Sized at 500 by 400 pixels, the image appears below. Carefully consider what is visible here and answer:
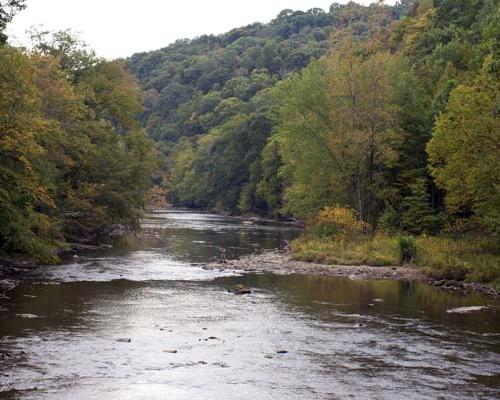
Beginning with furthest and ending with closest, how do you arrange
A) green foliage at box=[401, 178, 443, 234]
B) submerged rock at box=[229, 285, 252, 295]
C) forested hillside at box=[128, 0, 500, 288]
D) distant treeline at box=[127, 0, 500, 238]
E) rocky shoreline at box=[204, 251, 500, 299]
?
green foliage at box=[401, 178, 443, 234]
distant treeline at box=[127, 0, 500, 238]
forested hillside at box=[128, 0, 500, 288]
rocky shoreline at box=[204, 251, 500, 299]
submerged rock at box=[229, 285, 252, 295]

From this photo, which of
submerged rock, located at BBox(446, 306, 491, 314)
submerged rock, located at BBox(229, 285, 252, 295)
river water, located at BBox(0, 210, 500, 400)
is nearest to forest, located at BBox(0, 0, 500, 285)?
river water, located at BBox(0, 210, 500, 400)

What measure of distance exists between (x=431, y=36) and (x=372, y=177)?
1030 inches

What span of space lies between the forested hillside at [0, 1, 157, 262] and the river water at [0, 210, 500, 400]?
396 centimetres

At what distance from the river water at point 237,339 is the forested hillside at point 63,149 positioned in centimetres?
396

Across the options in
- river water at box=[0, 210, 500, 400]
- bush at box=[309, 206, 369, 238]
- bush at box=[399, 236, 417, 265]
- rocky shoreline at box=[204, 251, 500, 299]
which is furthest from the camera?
bush at box=[309, 206, 369, 238]

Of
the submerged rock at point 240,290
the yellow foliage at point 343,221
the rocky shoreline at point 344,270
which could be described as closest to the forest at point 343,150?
the yellow foliage at point 343,221

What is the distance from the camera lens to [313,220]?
55000 mm

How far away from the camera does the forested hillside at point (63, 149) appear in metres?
30.5

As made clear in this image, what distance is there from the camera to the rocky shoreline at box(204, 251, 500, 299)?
34.2 m

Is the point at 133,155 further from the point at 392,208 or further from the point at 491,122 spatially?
the point at 491,122

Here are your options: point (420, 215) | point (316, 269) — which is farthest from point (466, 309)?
point (420, 215)

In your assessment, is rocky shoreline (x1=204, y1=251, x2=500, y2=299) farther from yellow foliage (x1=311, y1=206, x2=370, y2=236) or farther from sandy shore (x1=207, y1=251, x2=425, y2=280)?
yellow foliage (x1=311, y1=206, x2=370, y2=236)

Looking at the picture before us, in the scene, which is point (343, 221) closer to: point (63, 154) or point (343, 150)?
point (343, 150)

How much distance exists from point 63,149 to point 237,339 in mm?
29615
